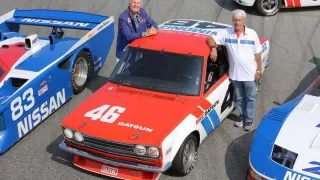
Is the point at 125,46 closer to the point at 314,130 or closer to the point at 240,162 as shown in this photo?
the point at 240,162

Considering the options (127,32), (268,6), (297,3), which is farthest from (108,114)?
(297,3)

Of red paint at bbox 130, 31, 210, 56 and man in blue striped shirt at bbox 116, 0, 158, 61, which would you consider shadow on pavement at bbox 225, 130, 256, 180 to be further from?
man in blue striped shirt at bbox 116, 0, 158, 61

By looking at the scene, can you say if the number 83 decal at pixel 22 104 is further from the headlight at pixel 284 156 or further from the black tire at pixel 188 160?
the headlight at pixel 284 156

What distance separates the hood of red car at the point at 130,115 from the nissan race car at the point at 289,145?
1058mm

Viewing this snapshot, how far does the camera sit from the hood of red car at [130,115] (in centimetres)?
580

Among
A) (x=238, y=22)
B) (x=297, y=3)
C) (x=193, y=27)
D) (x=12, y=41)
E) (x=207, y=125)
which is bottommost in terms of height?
(x=207, y=125)

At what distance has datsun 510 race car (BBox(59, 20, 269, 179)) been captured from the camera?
577 cm

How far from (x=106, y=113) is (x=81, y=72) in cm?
286

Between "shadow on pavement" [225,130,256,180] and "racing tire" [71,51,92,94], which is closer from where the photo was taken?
"shadow on pavement" [225,130,256,180]

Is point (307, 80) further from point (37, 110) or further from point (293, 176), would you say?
point (37, 110)

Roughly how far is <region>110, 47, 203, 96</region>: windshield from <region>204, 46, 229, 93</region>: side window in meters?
0.22

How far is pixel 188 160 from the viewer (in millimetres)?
6336

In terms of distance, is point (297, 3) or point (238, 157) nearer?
point (238, 157)

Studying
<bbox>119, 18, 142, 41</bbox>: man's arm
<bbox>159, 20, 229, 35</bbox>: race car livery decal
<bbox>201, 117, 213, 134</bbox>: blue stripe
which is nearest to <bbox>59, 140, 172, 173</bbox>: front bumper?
<bbox>201, 117, 213, 134</bbox>: blue stripe
